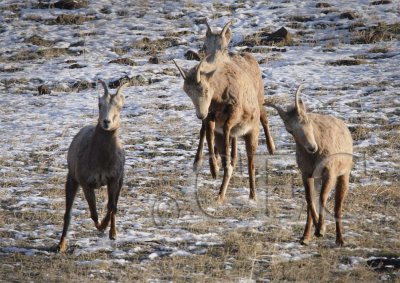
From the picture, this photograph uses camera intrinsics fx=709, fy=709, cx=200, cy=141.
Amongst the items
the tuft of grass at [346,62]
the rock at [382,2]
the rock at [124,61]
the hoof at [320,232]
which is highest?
the rock at [382,2]

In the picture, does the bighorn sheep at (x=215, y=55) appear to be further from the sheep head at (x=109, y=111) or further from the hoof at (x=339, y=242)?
the hoof at (x=339, y=242)

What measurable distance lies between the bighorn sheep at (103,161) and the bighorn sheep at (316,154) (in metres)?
2.07

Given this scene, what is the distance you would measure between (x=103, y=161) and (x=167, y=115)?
882 cm

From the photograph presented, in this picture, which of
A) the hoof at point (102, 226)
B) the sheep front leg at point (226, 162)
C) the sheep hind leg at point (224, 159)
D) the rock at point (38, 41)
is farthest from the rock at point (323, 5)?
the hoof at point (102, 226)

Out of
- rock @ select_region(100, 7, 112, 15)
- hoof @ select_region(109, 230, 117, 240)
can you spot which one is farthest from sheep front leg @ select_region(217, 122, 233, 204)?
rock @ select_region(100, 7, 112, 15)

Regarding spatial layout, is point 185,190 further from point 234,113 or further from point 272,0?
point 272,0

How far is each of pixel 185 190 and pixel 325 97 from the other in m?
8.05

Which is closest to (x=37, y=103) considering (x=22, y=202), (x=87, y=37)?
(x=87, y=37)

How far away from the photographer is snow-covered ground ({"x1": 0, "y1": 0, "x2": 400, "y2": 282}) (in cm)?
988

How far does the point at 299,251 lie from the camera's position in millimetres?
8898

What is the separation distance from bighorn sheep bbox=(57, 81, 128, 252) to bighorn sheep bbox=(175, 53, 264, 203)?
74.6 inches

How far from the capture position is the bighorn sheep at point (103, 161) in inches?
346

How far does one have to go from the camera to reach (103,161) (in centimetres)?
892

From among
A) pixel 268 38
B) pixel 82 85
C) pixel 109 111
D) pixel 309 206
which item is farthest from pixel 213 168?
pixel 268 38
